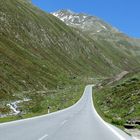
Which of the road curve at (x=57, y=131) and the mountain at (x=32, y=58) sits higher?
the mountain at (x=32, y=58)

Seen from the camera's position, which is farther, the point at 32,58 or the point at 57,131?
the point at 32,58

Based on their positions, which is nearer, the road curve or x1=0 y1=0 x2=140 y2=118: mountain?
the road curve

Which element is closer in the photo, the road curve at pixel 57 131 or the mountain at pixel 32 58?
the road curve at pixel 57 131

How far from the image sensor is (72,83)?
139125 millimetres

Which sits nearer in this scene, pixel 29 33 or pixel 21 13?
pixel 29 33

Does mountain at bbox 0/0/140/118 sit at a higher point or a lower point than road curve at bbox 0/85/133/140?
higher

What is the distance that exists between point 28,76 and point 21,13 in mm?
76180

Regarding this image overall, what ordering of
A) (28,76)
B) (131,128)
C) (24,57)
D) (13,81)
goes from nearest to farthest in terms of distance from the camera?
(131,128) < (13,81) < (28,76) < (24,57)

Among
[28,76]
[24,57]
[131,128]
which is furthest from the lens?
[24,57]

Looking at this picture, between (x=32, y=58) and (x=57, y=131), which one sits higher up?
(x=32, y=58)

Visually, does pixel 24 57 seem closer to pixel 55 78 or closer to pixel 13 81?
pixel 55 78

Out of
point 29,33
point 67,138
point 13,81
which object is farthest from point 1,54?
point 67,138

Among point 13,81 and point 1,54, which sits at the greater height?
point 1,54

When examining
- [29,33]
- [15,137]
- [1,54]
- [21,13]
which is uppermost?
[21,13]
